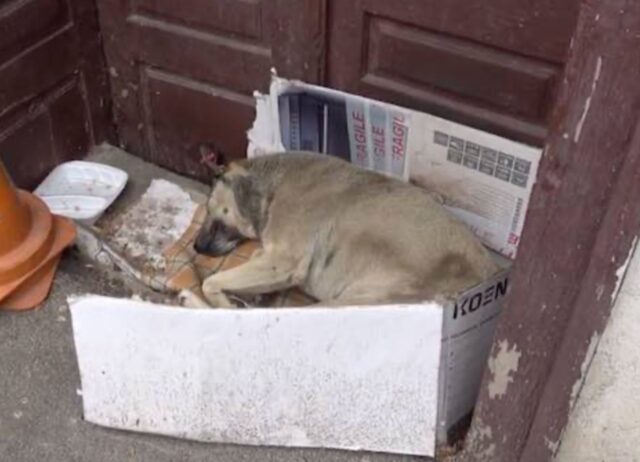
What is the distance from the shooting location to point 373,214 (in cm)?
247

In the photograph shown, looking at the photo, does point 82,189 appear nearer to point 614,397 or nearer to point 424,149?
point 424,149

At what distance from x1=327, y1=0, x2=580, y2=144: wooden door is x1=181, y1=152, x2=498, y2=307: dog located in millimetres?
253

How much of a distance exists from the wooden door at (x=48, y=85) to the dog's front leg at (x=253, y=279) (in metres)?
0.83

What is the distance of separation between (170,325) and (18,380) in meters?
0.65

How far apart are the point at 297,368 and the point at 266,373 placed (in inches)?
3.0

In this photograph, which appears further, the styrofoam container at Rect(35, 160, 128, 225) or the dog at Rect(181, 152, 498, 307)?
the styrofoam container at Rect(35, 160, 128, 225)

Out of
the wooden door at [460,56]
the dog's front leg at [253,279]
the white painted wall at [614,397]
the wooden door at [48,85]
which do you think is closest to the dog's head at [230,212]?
the dog's front leg at [253,279]

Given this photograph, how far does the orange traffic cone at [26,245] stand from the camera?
2633mm

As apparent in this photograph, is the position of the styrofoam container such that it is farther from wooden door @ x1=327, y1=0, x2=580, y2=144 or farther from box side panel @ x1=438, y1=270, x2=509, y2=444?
box side panel @ x1=438, y1=270, x2=509, y2=444

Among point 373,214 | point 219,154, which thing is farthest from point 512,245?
point 219,154

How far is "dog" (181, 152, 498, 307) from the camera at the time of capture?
237 cm

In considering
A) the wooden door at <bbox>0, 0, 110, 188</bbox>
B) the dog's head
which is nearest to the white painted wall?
the dog's head

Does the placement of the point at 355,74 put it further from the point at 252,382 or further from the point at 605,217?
the point at 605,217

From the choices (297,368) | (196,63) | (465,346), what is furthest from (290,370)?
(196,63)
